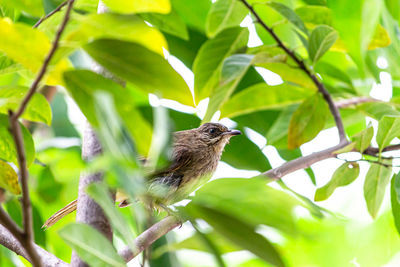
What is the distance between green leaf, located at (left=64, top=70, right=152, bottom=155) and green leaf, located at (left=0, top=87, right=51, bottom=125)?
327mm

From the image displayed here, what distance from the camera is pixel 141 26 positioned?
0.99 meters

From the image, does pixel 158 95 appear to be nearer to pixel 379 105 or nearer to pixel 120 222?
pixel 120 222

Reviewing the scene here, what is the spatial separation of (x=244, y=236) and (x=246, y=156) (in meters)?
1.26

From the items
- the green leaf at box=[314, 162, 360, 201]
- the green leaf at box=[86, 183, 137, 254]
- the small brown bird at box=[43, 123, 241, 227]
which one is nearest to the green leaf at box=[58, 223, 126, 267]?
the green leaf at box=[86, 183, 137, 254]

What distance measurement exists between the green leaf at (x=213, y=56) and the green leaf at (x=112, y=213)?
1.03m

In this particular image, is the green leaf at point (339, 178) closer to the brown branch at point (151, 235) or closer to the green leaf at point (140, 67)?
the brown branch at point (151, 235)

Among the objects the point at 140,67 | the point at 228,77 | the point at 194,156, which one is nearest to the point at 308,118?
the point at 228,77

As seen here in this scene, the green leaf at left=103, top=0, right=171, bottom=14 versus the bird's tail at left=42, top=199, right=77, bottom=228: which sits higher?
the green leaf at left=103, top=0, right=171, bottom=14

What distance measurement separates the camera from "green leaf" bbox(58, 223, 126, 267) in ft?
3.42

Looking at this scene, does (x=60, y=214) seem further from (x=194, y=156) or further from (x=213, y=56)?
(x=194, y=156)

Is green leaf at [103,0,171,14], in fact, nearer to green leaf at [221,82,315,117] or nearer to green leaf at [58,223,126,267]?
green leaf at [58,223,126,267]

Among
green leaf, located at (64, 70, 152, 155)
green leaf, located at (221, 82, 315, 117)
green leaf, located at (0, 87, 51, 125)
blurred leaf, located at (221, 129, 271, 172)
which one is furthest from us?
green leaf, located at (221, 82, 315, 117)

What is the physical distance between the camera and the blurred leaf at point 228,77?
1672mm

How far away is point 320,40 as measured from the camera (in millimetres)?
1937
